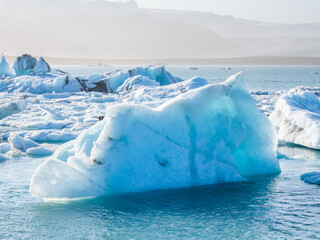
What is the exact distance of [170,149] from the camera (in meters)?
6.67

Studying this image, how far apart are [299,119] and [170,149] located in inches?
218

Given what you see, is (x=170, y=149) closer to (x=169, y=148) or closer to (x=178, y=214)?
Result: (x=169, y=148)

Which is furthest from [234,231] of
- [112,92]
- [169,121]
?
[112,92]

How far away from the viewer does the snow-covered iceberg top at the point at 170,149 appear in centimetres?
622

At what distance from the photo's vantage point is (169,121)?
22.3 feet

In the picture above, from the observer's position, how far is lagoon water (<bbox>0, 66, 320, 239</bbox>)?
510 cm

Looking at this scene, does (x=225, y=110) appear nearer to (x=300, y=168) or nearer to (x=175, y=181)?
(x=175, y=181)

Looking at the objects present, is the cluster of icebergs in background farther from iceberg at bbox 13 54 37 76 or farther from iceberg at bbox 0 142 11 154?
iceberg at bbox 13 54 37 76

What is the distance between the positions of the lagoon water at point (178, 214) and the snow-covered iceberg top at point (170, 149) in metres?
0.22

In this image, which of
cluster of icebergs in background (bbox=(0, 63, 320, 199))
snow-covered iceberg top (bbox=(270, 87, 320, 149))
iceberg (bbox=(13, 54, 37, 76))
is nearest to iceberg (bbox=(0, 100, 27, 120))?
cluster of icebergs in background (bbox=(0, 63, 320, 199))

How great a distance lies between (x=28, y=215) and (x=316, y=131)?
23.9 feet

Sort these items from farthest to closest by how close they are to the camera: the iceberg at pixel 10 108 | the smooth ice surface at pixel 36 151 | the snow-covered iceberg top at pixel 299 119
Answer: the iceberg at pixel 10 108, the snow-covered iceberg top at pixel 299 119, the smooth ice surface at pixel 36 151

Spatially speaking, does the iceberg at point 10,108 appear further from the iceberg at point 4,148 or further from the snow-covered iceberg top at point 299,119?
the snow-covered iceberg top at point 299,119

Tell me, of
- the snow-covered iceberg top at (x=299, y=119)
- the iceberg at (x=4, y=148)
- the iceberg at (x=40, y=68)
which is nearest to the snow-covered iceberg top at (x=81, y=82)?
the iceberg at (x=40, y=68)
